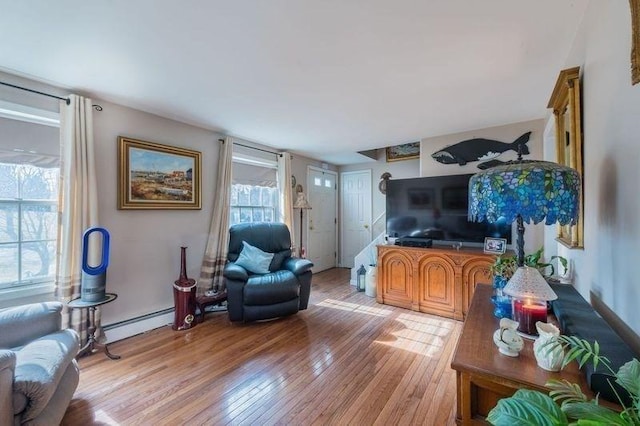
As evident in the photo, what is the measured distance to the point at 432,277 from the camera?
3355 mm

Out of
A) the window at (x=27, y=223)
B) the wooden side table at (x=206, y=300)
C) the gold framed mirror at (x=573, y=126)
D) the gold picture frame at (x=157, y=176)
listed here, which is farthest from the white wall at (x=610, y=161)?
the window at (x=27, y=223)

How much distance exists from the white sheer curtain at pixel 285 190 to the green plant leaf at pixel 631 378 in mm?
3995

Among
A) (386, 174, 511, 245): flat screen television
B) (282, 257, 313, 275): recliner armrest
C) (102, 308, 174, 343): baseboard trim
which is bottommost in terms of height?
(102, 308, 174, 343): baseboard trim

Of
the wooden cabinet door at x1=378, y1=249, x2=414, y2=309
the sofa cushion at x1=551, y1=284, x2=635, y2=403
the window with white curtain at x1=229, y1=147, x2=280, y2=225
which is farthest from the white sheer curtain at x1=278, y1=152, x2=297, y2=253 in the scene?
the sofa cushion at x1=551, y1=284, x2=635, y2=403

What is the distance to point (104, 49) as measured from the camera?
1846 millimetres

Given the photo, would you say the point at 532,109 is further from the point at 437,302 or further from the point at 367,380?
the point at 367,380

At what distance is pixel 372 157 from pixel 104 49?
415 cm

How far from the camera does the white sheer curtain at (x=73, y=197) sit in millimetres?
2377

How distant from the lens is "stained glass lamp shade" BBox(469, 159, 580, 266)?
1.04m

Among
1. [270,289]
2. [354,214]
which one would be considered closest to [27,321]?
[270,289]

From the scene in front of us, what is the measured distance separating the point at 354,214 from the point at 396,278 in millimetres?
2300

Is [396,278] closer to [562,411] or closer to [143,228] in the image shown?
[143,228]

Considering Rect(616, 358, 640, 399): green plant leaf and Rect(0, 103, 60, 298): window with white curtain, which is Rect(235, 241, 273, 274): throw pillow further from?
Rect(616, 358, 640, 399): green plant leaf

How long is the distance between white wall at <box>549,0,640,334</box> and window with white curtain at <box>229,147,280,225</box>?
3564 millimetres
